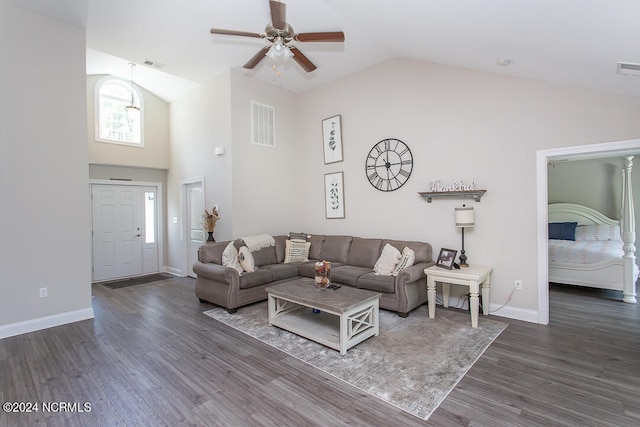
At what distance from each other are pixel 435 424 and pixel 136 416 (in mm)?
1971

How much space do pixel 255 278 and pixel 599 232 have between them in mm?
6090

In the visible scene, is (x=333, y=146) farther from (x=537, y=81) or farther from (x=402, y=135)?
(x=537, y=81)

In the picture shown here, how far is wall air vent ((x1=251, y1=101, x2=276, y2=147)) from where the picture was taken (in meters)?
5.62

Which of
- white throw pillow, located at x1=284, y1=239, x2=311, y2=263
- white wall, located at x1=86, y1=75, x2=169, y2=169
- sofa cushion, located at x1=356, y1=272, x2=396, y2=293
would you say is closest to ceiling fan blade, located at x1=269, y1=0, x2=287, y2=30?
sofa cushion, located at x1=356, y1=272, x2=396, y2=293

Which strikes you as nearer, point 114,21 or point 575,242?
point 114,21

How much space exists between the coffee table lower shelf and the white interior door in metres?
2.98

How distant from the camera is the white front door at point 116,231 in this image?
6.20m

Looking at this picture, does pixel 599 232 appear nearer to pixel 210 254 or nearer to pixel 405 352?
pixel 405 352

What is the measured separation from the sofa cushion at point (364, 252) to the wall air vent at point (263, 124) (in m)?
2.57

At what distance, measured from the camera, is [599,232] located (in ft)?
18.1

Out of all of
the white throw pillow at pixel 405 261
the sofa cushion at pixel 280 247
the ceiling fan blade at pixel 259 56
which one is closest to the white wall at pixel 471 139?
the white throw pillow at pixel 405 261

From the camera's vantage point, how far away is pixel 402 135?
4805mm

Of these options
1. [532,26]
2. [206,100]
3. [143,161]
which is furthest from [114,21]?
[532,26]

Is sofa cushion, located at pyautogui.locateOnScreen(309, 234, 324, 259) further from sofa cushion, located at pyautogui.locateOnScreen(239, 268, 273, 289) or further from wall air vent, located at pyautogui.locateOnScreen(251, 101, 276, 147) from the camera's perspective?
wall air vent, located at pyautogui.locateOnScreen(251, 101, 276, 147)
